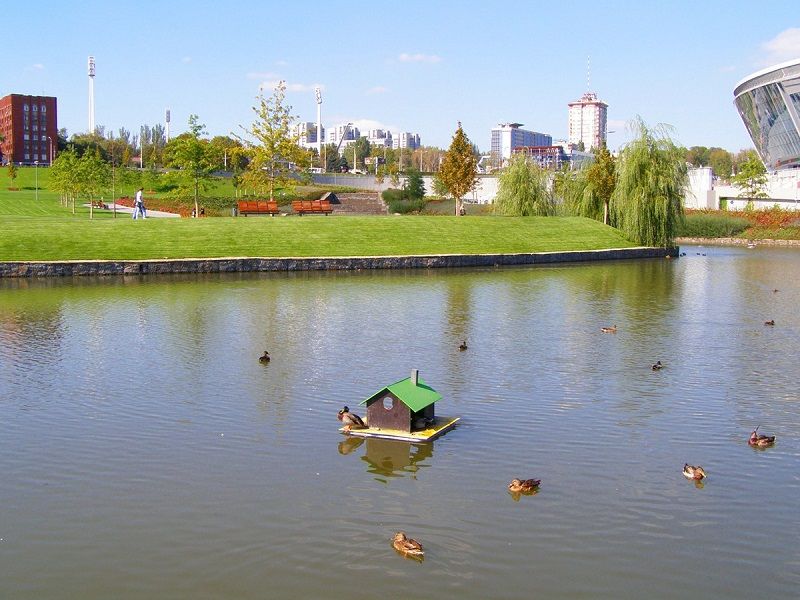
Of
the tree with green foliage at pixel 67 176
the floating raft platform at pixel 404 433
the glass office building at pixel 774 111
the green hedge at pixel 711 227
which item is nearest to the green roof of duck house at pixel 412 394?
the floating raft platform at pixel 404 433

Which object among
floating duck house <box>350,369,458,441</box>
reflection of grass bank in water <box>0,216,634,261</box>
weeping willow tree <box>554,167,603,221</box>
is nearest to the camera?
floating duck house <box>350,369,458,441</box>

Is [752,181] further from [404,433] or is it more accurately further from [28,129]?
[28,129]

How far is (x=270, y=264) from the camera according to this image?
41.4 metres

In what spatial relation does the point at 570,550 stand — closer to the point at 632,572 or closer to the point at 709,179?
the point at 632,572

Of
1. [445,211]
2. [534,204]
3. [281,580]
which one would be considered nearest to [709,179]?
[445,211]

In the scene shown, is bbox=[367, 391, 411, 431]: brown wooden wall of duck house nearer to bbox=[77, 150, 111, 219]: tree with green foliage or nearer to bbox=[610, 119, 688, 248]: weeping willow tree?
bbox=[610, 119, 688, 248]: weeping willow tree

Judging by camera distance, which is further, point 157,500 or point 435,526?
point 157,500

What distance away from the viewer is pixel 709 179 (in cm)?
10744

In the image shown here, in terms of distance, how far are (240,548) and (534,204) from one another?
54031 millimetres

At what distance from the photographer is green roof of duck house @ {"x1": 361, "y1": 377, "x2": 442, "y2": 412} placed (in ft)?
45.0

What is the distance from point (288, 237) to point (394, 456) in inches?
1327

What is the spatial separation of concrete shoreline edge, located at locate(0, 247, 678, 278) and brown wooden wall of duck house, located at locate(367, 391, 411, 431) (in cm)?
2698

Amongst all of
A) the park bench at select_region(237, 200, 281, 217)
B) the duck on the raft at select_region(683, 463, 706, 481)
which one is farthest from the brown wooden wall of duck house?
the park bench at select_region(237, 200, 281, 217)

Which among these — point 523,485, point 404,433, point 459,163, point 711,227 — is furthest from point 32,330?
point 711,227
